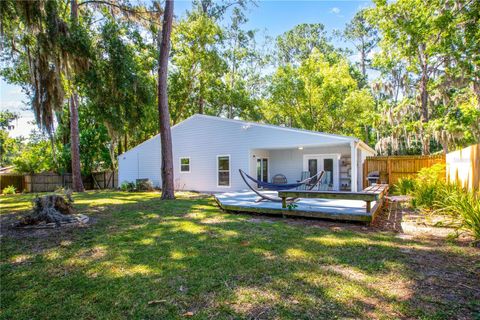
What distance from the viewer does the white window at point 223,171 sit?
506 inches

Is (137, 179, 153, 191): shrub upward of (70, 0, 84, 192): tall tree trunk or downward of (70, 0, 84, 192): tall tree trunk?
downward

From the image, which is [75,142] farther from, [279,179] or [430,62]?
[430,62]

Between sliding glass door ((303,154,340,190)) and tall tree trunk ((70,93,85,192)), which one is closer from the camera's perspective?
sliding glass door ((303,154,340,190))

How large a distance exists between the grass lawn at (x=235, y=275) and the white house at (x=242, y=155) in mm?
6750

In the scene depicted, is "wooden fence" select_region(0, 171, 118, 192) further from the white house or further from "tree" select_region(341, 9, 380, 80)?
"tree" select_region(341, 9, 380, 80)

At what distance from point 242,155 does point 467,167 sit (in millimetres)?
7910

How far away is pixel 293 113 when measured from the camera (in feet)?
70.8

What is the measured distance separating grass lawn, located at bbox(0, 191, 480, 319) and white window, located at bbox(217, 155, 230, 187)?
799 centimetres

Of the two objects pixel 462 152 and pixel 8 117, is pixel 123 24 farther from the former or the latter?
pixel 8 117

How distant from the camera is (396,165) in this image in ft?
39.9

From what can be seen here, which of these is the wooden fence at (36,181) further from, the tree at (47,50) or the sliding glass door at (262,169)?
the sliding glass door at (262,169)

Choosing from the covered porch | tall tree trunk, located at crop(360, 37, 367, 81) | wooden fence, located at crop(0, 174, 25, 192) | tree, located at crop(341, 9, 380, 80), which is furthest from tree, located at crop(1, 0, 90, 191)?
tall tree trunk, located at crop(360, 37, 367, 81)

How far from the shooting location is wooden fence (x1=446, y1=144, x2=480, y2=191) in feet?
18.0

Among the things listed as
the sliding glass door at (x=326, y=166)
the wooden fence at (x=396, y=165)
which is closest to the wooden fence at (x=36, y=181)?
the sliding glass door at (x=326, y=166)
